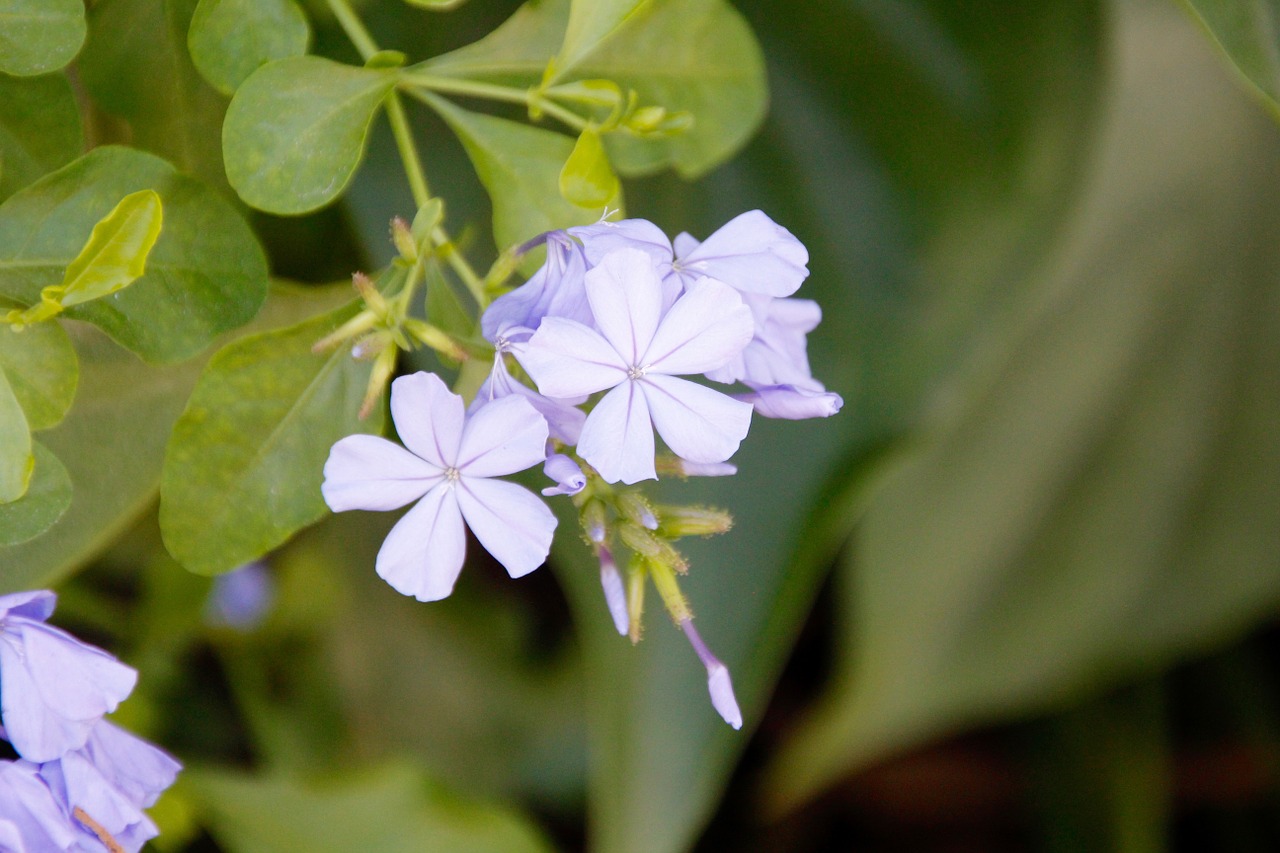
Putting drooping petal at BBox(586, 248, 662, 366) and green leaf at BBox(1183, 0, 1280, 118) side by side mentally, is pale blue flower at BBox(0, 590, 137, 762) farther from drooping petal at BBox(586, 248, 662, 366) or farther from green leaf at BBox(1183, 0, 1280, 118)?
green leaf at BBox(1183, 0, 1280, 118)

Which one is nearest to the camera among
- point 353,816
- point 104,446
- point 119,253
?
point 119,253

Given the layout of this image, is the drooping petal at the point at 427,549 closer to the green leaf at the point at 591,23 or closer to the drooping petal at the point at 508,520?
the drooping petal at the point at 508,520

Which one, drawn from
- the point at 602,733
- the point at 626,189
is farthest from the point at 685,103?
the point at 602,733

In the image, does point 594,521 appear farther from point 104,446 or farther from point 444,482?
point 104,446

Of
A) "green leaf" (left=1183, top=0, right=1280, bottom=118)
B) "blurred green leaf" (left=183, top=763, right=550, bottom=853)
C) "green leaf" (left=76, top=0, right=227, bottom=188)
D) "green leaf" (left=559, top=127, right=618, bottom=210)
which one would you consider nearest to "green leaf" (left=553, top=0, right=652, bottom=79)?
"green leaf" (left=559, top=127, right=618, bottom=210)

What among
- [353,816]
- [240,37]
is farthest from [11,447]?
[353,816]

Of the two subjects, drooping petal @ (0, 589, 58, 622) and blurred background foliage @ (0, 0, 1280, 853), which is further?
blurred background foliage @ (0, 0, 1280, 853)

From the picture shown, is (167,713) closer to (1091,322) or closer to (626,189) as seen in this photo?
(626,189)
